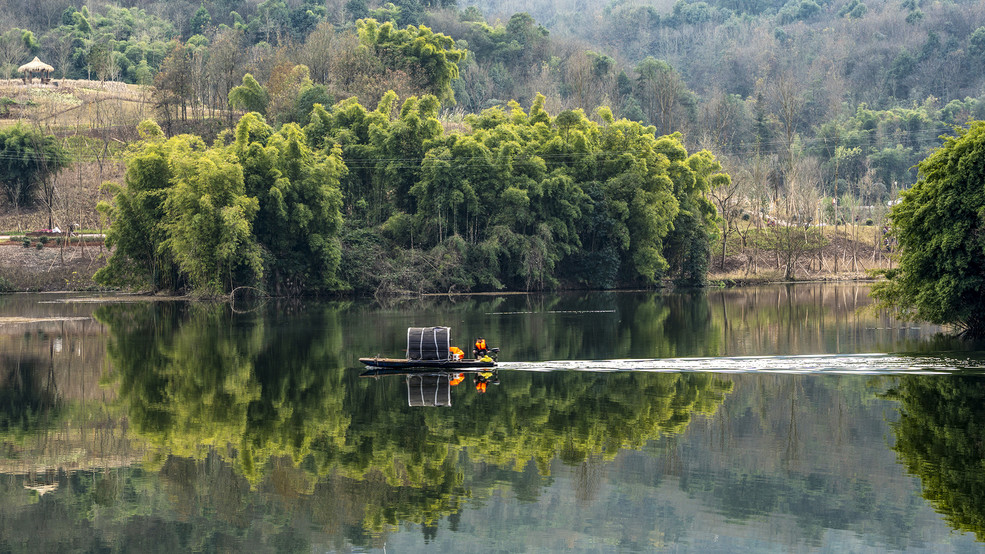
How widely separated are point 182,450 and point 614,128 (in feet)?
181

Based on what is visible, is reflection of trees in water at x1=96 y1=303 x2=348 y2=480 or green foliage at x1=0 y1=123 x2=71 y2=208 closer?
reflection of trees in water at x1=96 y1=303 x2=348 y2=480

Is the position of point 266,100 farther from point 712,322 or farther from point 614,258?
point 712,322

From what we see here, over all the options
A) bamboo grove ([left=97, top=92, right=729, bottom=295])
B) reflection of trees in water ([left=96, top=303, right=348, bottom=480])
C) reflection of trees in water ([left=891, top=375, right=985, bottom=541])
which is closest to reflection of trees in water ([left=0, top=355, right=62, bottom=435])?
reflection of trees in water ([left=96, top=303, right=348, bottom=480])

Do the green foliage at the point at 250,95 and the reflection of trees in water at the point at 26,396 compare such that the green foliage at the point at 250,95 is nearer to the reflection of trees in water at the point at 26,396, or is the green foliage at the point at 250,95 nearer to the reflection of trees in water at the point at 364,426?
the reflection of trees in water at the point at 364,426

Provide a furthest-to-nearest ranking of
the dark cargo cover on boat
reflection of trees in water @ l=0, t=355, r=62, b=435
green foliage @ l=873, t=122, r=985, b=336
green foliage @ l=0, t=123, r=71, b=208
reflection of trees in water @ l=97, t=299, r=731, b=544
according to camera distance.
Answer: green foliage @ l=0, t=123, r=71, b=208, green foliage @ l=873, t=122, r=985, b=336, the dark cargo cover on boat, reflection of trees in water @ l=0, t=355, r=62, b=435, reflection of trees in water @ l=97, t=299, r=731, b=544

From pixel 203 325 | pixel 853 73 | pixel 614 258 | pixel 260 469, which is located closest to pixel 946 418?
pixel 260 469

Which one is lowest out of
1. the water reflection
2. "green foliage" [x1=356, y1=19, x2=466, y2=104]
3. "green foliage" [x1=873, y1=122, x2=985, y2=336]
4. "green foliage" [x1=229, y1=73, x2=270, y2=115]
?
the water reflection

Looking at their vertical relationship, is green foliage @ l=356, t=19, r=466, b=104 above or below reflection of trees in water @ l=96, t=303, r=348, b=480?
above

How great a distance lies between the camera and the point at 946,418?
20.7 m

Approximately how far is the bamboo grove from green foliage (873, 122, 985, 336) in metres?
33.1

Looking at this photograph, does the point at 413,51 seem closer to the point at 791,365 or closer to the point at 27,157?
the point at 27,157

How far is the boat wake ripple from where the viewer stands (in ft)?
88.6

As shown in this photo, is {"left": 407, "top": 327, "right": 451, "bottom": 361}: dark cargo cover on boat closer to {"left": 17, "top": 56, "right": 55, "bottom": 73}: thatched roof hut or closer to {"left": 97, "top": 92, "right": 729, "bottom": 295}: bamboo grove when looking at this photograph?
{"left": 97, "top": 92, "right": 729, "bottom": 295}: bamboo grove

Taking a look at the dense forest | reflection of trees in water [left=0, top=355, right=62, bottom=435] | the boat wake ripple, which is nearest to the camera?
reflection of trees in water [left=0, top=355, right=62, bottom=435]
